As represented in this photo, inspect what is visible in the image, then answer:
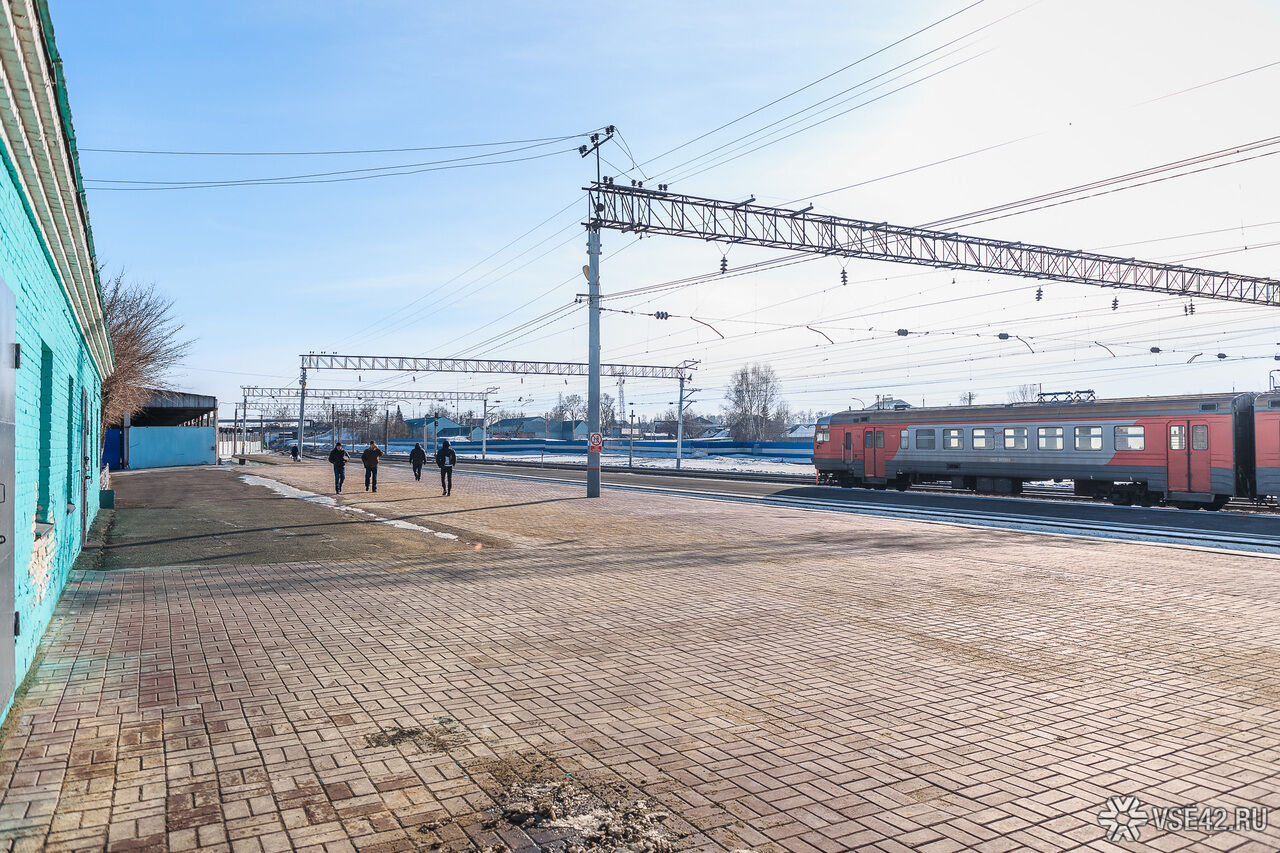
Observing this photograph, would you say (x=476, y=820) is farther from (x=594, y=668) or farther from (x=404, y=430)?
(x=404, y=430)

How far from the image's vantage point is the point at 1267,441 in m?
20.2

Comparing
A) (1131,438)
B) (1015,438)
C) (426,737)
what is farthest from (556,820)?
(1015,438)

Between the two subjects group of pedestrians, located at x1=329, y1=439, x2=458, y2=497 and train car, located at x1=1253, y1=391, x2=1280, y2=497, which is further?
group of pedestrians, located at x1=329, y1=439, x2=458, y2=497

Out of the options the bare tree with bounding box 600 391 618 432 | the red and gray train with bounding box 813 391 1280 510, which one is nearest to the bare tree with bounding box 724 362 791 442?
the bare tree with bounding box 600 391 618 432

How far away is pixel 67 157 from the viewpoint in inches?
223

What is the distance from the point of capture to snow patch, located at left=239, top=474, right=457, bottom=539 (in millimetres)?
15609

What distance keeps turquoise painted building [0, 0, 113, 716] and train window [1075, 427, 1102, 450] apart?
2391cm

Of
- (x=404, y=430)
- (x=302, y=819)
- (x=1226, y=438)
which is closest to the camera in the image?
(x=302, y=819)

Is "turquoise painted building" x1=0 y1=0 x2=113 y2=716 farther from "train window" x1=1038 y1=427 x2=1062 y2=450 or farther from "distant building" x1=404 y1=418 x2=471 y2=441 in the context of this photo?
"distant building" x1=404 y1=418 x2=471 y2=441

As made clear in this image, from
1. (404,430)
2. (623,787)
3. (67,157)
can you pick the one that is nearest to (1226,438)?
(623,787)

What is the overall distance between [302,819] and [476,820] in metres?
0.77

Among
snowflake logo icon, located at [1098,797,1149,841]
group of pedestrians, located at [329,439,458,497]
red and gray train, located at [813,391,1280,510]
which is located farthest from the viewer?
group of pedestrians, located at [329,439,458,497]

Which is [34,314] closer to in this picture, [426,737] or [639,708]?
[426,737]

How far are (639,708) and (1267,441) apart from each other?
845 inches
